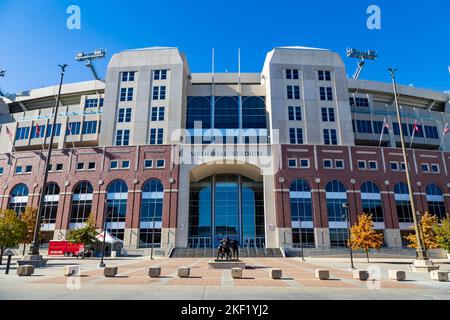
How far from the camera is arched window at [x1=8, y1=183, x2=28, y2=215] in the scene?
54.3 metres

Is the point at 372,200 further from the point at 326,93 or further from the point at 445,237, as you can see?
the point at 445,237

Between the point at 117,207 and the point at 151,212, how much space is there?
608 cm

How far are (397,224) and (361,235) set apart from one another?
16650 mm

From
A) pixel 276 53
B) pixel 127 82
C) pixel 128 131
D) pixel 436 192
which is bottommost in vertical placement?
pixel 436 192

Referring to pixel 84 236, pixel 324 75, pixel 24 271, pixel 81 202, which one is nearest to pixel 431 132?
pixel 324 75

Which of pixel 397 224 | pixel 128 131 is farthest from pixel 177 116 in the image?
pixel 397 224

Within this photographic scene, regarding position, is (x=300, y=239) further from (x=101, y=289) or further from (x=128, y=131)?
(x=101, y=289)

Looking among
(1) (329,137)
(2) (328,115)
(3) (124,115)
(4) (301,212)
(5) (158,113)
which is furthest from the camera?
(2) (328,115)

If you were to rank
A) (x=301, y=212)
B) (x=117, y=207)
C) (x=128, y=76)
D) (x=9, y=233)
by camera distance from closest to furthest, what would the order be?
(x=9, y=233), (x=301, y=212), (x=117, y=207), (x=128, y=76)

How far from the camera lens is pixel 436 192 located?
181 feet

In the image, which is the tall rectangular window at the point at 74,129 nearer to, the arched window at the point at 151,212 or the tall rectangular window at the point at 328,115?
the arched window at the point at 151,212

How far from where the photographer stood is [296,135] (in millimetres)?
57031

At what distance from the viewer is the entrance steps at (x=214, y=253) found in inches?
1768

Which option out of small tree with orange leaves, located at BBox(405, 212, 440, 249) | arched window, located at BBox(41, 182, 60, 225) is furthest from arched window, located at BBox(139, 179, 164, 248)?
small tree with orange leaves, located at BBox(405, 212, 440, 249)
